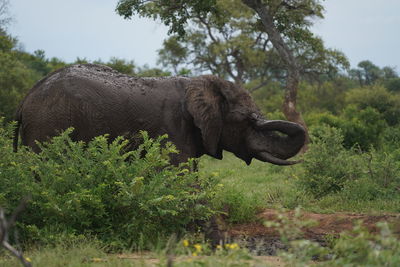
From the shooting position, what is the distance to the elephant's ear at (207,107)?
6.05 metres

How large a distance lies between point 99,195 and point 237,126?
2.10 metres

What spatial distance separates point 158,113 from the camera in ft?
19.6

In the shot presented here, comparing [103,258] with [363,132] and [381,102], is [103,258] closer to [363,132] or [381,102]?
[363,132]

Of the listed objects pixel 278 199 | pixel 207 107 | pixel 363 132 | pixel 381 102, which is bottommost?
pixel 278 199

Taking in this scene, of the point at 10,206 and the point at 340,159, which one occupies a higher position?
the point at 340,159

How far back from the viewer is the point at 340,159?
9.19m

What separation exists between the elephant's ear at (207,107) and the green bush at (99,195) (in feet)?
2.93

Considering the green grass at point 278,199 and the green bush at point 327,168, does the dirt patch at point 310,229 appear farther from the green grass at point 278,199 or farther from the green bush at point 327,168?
the green bush at point 327,168

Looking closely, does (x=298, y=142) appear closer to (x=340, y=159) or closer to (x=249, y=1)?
(x=340, y=159)

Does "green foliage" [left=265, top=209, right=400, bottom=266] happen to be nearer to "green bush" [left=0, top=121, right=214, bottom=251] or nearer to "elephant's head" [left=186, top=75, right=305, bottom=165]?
"green bush" [left=0, top=121, right=214, bottom=251]

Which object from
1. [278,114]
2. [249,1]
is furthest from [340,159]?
[278,114]

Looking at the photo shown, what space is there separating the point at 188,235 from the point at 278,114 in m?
18.4

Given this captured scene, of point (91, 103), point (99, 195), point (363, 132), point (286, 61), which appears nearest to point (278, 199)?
point (91, 103)

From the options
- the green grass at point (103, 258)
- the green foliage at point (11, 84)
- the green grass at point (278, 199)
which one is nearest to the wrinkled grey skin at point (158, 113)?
the green grass at point (278, 199)
